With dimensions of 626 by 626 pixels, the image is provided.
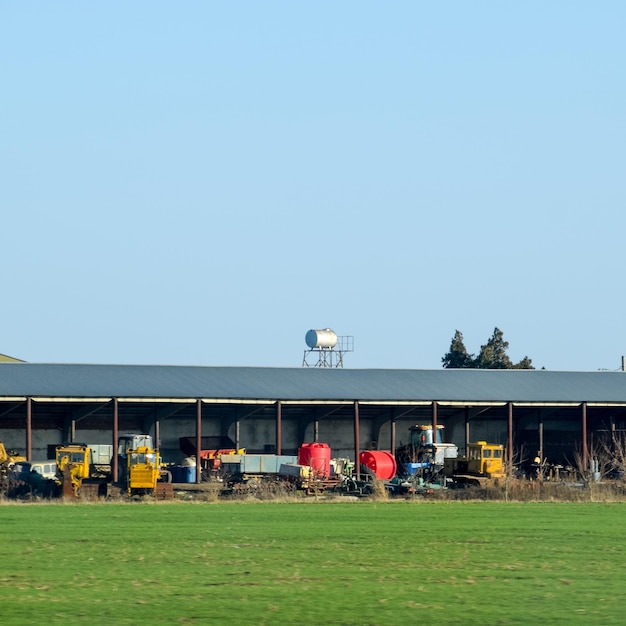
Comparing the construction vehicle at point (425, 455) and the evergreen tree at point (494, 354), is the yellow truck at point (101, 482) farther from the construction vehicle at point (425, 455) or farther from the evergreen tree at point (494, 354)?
the evergreen tree at point (494, 354)

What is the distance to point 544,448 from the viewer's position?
230 feet

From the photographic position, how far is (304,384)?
65688 millimetres

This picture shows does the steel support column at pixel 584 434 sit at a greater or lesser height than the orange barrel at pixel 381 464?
greater

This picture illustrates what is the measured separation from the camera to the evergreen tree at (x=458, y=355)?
10681 cm

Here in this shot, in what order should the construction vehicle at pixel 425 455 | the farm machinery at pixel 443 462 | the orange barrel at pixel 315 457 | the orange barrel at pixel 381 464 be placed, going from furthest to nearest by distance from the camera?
the construction vehicle at pixel 425 455, the orange barrel at pixel 381 464, the orange barrel at pixel 315 457, the farm machinery at pixel 443 462

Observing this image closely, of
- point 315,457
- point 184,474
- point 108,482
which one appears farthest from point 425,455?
point 108,482

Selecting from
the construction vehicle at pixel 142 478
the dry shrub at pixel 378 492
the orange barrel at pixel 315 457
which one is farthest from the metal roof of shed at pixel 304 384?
the dry shrub at pixel 378 492

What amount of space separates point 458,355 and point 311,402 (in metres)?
47.3

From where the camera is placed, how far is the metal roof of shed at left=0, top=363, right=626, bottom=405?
5959cm

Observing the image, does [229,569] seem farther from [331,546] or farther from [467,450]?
[467,450]

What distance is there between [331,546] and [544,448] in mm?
43928

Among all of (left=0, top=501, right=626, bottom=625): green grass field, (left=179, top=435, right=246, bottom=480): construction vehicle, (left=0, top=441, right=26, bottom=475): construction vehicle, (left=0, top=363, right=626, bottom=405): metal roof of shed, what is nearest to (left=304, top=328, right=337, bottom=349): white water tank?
(left=0, top=363, right=626, bottom=405): metal roof of shed

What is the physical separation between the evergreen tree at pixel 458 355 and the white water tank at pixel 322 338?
76.6 ft

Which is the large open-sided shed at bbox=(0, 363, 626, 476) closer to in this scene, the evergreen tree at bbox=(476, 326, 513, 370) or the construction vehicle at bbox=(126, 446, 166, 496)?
the construction vehicle at bbox=(126, 446, 166, 496)
